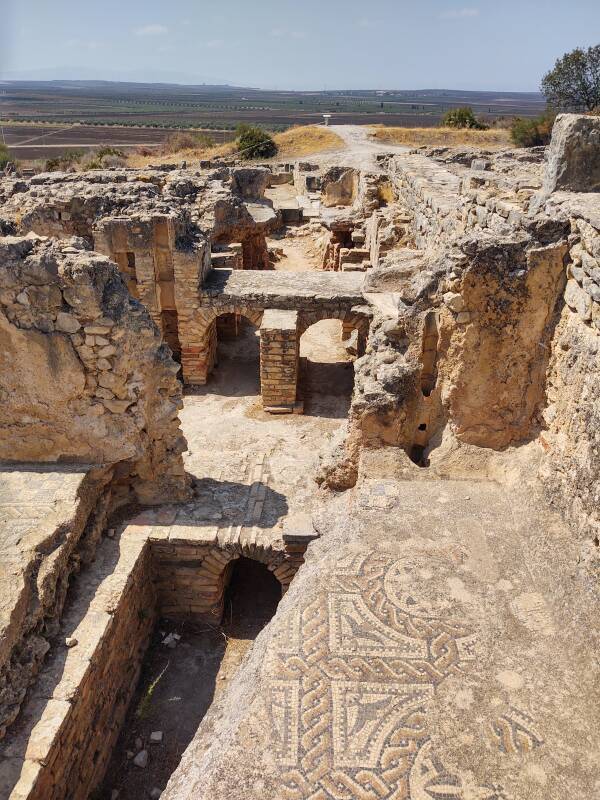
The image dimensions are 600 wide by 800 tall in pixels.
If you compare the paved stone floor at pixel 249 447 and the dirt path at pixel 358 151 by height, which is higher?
the dirt path at pixel 358 151

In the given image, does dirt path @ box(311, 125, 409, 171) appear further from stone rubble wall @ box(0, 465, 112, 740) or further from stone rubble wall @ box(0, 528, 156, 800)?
stone rubble wall @ box(0, 528, 156, 800)

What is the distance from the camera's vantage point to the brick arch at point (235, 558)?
5.59 meters

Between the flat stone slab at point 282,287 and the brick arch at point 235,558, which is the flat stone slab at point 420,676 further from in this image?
the flat stone slab at point 282,287

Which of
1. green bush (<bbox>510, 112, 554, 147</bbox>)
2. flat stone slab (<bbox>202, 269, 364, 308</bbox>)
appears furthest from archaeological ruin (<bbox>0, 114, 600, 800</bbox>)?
green bush (<bbox>510, 112, 554, 147</bbox>)

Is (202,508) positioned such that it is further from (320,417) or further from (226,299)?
(226,299)

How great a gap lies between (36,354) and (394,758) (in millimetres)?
4308

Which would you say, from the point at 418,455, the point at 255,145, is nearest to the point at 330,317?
the point at 418,455

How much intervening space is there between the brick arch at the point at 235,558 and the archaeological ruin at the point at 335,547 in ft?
0.10

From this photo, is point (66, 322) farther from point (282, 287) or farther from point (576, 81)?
point (576, 81)

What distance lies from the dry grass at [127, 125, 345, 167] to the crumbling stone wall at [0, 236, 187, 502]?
29678 millimetres

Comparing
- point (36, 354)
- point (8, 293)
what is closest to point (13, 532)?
point (36, 354)

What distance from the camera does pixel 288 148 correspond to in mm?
35625

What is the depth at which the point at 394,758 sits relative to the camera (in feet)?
8.43

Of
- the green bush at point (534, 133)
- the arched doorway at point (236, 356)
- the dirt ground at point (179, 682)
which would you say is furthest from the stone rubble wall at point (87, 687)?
the green bush at point (534, 133)
